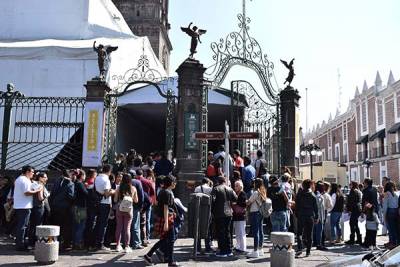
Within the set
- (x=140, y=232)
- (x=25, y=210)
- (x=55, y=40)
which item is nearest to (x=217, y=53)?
(x=140, y=232)

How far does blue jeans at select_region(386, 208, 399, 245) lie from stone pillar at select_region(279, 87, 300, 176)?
15.1 ft

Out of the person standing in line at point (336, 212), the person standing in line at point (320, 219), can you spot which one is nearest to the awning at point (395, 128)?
the person standing in line at point (336, 212)

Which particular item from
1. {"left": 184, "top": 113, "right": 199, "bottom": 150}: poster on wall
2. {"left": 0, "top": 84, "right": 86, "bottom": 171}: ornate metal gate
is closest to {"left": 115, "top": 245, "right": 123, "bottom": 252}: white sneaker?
{"left": 184, "top": 113, "right": 199, "bottom": 150}: poster on wall

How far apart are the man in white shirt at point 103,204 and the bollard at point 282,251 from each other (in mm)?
3731

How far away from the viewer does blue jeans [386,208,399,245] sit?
11461mm

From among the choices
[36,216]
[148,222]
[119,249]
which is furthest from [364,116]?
[36,216]

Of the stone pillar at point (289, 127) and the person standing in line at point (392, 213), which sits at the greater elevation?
the stone pillar at point (289, 127)

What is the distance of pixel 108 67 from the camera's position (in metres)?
19.5

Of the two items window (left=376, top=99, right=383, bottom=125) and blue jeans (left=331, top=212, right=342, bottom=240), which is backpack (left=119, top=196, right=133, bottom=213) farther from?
window (left=376, top=99, right=383, bottom=125)

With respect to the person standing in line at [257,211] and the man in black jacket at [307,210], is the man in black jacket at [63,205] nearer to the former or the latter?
the person standing in line at [257,211]

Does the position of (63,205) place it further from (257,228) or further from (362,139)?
(362,139)

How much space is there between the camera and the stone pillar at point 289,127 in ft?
51.9

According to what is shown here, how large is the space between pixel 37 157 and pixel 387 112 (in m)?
35.8

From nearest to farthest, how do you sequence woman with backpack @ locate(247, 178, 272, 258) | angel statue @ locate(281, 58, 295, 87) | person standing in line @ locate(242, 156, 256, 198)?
woman with backpack @ locate(247, 178, 272, 258)
person standing in line @ locate(242, 156, 256, 198)
angel statue @ locate(281, 58, 295, 87)
